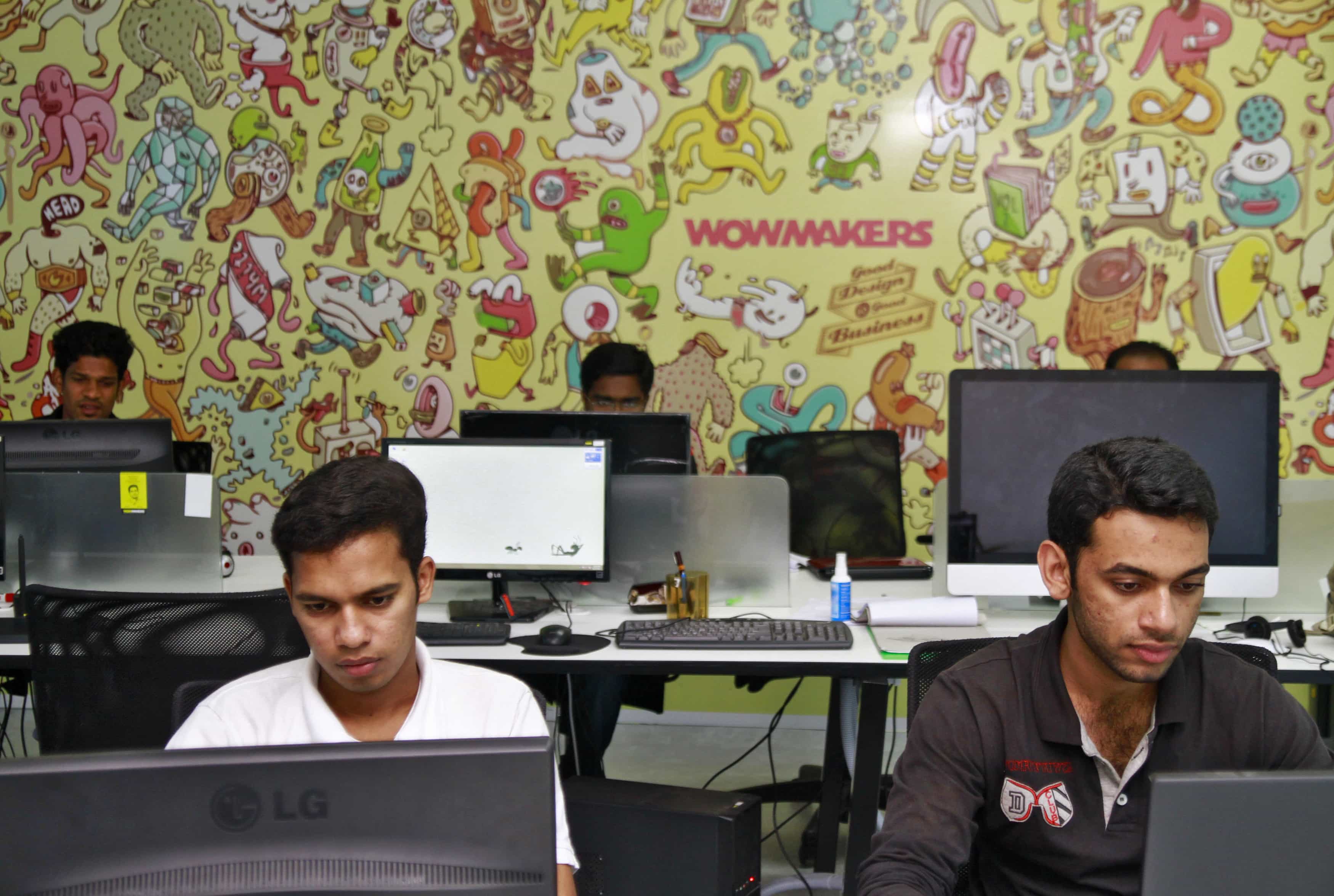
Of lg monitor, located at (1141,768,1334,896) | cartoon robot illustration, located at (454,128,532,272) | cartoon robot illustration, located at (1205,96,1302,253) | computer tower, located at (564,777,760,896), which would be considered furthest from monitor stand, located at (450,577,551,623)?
cartoon robot illustration, located at (1205,96,1302,253)

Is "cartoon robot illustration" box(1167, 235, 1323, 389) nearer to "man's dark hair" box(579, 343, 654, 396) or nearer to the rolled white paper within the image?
"man's dark hair" box(579, 343, 654, 396)

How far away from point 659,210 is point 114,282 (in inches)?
80.3

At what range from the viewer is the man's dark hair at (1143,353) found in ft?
11.5

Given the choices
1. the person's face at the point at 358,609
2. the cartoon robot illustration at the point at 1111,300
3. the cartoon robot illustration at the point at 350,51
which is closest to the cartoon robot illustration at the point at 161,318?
the cartoon robot illustration at the point at 350,51

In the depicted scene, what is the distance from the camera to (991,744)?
1223mm

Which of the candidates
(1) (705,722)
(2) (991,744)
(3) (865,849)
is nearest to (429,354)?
(1) (705,722)

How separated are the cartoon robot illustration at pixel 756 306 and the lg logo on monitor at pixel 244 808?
357 centimetres

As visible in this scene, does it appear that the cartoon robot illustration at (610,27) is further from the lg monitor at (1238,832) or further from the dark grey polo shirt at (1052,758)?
the lg monitor at (1238,832)

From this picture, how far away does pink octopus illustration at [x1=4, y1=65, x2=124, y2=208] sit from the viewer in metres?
4.32

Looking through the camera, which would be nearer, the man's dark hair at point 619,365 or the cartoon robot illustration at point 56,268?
the man's dark hair at point 619,365

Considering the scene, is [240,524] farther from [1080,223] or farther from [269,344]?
[1080,223]

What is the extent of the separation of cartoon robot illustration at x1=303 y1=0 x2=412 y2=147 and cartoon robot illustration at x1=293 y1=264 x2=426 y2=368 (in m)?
0.55

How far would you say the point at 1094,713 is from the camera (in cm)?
124

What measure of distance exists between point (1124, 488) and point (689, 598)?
4.89 ft
